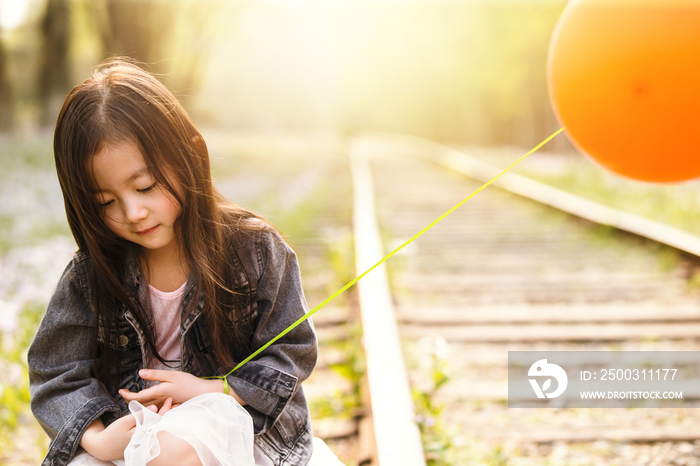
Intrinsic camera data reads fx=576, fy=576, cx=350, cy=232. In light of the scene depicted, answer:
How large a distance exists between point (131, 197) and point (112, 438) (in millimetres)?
597

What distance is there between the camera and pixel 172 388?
1477mm

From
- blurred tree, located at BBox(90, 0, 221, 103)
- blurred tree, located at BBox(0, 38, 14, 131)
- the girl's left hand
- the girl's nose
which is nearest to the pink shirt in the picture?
the girl's left hand

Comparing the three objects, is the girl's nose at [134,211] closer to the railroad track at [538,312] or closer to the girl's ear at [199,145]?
the girl's ear at [199,145]

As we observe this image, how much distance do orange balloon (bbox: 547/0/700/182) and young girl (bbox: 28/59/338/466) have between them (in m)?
0.93

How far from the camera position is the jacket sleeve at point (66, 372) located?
4.82 feet

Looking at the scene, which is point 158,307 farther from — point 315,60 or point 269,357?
point 315,60

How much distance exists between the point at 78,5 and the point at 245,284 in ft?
43.8

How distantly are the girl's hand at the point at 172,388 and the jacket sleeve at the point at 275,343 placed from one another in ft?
0.21

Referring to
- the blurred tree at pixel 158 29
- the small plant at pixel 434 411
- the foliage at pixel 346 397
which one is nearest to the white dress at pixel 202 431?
the small plant at pixel 434 411

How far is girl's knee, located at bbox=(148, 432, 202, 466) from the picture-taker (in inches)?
51.2

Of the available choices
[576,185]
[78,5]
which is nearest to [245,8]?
[78,5]

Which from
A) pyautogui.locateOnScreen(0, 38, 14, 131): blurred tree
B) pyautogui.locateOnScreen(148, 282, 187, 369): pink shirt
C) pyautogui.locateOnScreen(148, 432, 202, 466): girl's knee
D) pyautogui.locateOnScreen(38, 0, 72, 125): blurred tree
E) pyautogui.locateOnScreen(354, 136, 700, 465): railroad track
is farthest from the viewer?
pyautogui.locateOnScreen(0, 38, 14, 131): blurred tree

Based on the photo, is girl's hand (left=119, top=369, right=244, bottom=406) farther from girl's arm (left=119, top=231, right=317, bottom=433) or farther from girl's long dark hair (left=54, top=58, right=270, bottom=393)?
girl's long dark hair (left=54, top=58, right=270, bottom=393)

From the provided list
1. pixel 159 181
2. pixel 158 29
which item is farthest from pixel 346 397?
pixel 158 29
